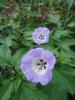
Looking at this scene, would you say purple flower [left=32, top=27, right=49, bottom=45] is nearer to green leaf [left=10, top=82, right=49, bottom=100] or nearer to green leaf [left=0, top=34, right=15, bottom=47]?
green leaf [left=0, top=34, right=15, bottom=47]

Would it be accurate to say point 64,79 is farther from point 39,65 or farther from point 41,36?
point 41,36

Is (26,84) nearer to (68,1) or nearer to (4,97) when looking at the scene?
(4,97)

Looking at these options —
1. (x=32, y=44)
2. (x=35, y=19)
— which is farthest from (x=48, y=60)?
(x=35, y=19)

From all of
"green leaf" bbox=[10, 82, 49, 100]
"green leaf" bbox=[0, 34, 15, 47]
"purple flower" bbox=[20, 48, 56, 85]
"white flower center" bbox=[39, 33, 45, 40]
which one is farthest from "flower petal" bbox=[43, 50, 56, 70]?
"white flower center" bbox=[39, 33, 45, 40]

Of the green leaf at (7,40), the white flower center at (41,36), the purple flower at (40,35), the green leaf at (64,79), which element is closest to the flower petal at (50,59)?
the green leaf at (64,79)

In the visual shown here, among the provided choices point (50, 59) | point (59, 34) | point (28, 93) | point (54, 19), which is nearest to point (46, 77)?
point (50, 59)

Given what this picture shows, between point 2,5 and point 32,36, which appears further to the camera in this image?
point 2,5
